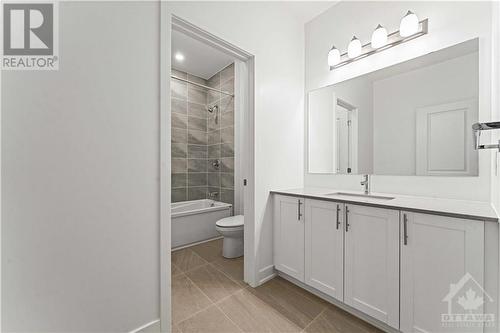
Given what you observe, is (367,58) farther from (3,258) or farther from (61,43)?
(3,258)

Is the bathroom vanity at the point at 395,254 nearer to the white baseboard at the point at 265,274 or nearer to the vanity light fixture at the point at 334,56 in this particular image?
the white baseboard at the point at 265,274

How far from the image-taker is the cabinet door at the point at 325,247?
5.10ft

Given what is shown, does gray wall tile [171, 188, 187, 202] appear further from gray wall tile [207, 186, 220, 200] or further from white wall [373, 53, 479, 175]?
white wall [373, 53, 479, 175]

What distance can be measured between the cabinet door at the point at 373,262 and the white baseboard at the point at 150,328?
131 cm

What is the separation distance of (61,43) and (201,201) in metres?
3.04

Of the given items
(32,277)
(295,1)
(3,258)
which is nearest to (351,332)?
(32,277)

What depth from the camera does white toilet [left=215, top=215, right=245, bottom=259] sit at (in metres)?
2.43

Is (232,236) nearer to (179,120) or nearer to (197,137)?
(197,137)

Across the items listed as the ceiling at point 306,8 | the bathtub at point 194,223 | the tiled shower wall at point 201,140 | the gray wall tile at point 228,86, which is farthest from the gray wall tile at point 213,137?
the ceiling at point 306,8

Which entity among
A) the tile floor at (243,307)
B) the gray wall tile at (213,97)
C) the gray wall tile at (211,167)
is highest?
the gray wall tile at (213,97)

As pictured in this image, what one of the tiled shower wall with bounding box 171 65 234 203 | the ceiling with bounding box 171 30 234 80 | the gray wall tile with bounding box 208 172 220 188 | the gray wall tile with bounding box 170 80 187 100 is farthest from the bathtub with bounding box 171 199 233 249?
the ceiling with bounding box 171 30 234 80

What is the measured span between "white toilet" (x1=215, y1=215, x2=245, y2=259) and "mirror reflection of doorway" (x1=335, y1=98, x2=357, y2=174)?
131cm

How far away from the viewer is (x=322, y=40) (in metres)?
2.27

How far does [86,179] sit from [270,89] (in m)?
1.66
